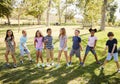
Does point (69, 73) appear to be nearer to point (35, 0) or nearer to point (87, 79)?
point (87, 79)

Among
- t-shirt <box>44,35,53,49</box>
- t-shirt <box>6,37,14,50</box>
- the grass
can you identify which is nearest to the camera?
the grass

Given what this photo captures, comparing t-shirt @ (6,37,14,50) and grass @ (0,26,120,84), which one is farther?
t-shirt @ (6,37,14,50)

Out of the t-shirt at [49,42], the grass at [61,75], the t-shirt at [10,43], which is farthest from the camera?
the t-shirt at [49,42]

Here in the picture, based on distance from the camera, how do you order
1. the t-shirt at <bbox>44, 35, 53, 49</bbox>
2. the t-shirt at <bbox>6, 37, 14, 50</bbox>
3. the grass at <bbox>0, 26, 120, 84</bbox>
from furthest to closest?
the t-shirt at <bbox>44, 35, 53, 49</bbox>
the t-shirt at <bbox>6, 37, 14, 50</bbox>
the grass at <bbox>0, 26, 120, 84</bbox>

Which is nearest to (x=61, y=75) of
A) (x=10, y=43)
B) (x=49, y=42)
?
(x=49, y=42)

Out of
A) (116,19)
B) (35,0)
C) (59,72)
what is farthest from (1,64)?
(116,19)

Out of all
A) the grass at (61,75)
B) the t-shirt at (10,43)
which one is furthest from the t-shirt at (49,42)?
the t-shirt at (10,43)

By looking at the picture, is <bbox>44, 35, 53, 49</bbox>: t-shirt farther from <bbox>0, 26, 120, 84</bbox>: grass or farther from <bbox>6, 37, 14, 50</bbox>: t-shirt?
<bbox>6, 37, 14, 50</bbox>: t-shirt

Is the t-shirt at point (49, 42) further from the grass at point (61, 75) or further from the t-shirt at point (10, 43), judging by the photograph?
the t-shirt at point (10, 43)

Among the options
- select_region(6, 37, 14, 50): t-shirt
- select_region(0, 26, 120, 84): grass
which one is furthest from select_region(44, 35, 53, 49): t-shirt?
select_region(6, 37, 14, 50): t-shirt

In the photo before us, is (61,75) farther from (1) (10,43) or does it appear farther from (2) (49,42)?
(1) (10,43)

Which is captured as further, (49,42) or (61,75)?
(49,42)

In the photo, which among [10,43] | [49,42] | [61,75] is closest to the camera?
[61,75]

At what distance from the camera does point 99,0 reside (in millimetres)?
43000
